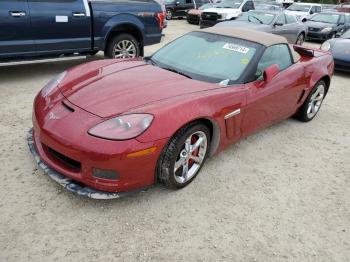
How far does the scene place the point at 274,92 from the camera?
162 inches

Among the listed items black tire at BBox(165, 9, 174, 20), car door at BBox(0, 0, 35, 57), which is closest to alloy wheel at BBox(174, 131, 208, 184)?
car door at BBox(0, 0, 35, 57)

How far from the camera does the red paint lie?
276 cm

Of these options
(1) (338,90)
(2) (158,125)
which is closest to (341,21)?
(1) (338,90)

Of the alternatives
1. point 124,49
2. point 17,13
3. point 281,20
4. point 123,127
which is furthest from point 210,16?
point 123,127

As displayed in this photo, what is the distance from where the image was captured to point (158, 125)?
9.39 ft

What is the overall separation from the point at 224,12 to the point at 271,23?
512 cm

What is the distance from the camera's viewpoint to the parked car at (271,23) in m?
11.2

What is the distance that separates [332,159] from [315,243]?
174cm

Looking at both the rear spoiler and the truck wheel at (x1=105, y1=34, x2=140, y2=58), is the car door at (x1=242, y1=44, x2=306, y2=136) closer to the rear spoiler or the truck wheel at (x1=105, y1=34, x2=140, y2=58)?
the rear spoiler

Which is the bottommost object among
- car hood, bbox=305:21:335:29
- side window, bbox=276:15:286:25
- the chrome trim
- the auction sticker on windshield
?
the chrome trim

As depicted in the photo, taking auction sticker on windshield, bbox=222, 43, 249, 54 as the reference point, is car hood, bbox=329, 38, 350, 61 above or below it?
below

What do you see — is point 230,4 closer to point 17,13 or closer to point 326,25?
point 326,25

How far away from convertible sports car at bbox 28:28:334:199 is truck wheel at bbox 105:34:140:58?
9.68 feet

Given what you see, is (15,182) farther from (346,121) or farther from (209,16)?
(209,16)
